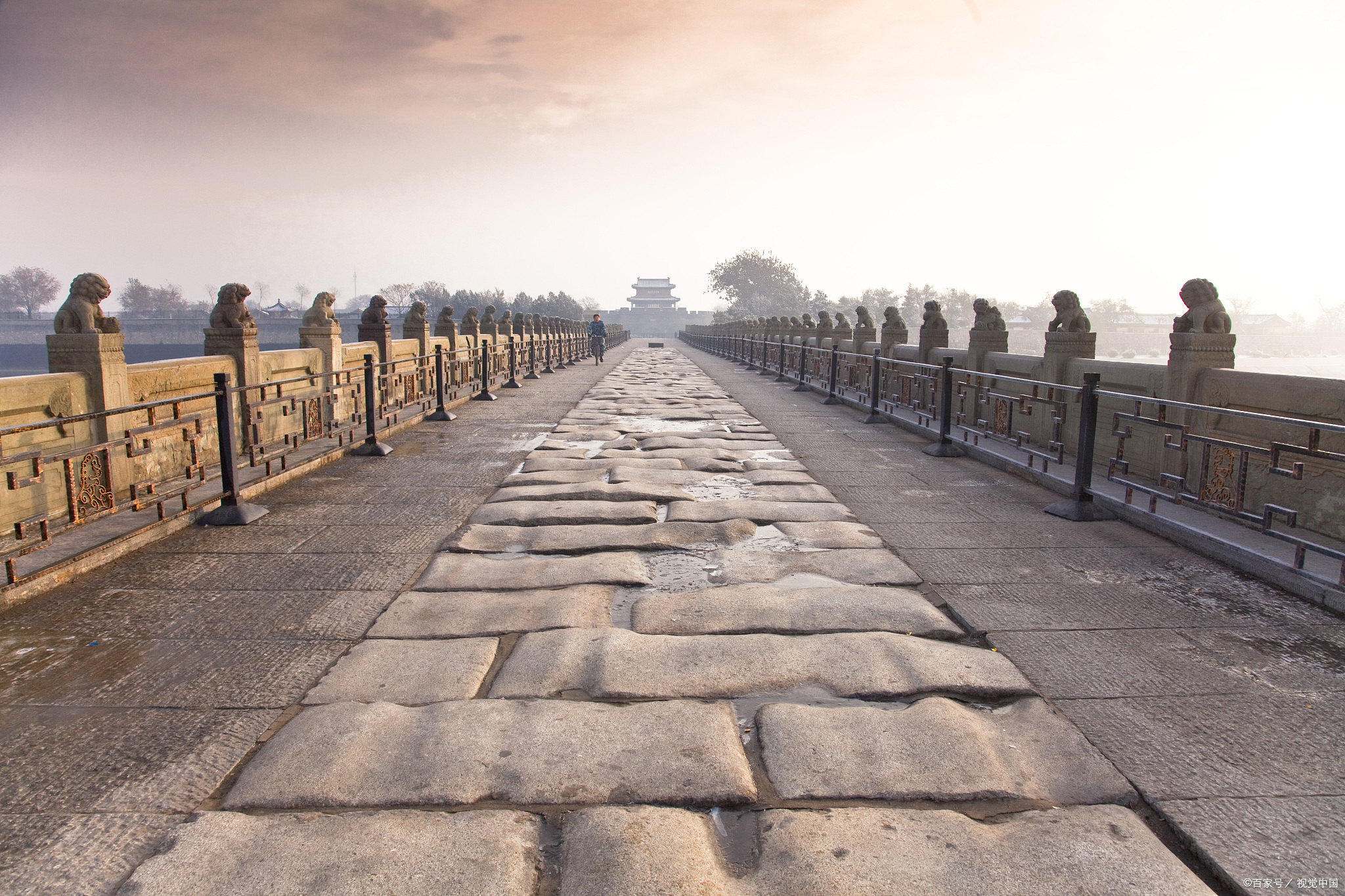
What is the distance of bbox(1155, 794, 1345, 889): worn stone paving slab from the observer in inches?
70.6

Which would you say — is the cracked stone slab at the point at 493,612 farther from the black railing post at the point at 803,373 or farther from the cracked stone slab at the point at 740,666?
the black railing post at the point at 803,373

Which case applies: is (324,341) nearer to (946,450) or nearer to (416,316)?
(416,316)

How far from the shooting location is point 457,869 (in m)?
1.77

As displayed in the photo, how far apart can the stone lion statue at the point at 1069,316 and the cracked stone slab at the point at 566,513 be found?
4.60 m

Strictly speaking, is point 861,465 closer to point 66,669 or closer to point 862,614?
point 862,614

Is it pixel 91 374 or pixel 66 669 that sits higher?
pixel 91 374

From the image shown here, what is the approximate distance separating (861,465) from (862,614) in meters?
3.96

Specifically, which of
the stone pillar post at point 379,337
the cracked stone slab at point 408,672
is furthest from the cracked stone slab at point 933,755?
the stone pillar post at point 379,337

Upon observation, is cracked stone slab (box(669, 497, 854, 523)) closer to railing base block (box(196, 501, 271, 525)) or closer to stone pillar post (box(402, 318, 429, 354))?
railing base block (box(196, 501, 271, 525))

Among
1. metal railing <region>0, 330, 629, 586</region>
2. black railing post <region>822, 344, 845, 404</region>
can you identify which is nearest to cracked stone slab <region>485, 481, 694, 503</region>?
metal railing <region>0, 330, 629, 586</region>

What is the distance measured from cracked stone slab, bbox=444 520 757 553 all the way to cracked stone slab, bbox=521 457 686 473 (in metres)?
1.86

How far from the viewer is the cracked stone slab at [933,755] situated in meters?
2.10

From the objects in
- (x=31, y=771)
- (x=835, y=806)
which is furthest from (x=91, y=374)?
(x=835, y=806)

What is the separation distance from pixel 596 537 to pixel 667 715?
218 centimetres
